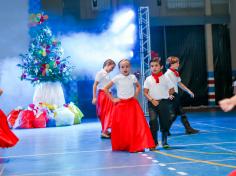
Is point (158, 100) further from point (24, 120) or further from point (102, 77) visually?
point (24, 120)

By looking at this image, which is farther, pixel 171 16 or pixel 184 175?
pixel 171 16

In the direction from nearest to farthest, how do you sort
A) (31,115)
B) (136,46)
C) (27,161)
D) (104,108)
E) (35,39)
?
(27,161)
(104,108)
(31,115)
(35,39)
(136,46)

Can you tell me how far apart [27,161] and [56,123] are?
6262 mm

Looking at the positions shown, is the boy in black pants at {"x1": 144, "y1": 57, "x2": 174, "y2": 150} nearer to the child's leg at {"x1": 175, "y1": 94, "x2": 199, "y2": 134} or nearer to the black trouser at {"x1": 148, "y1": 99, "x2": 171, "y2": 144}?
the black trouser at {"x1": 148, "y1": 99, "x2": 171, "y2": 144}

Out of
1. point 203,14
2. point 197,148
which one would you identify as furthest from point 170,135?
point 203,14

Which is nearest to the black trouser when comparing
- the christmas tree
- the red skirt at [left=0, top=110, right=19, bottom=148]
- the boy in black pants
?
the boy in black pants

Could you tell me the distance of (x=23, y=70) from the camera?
1298 centimetres

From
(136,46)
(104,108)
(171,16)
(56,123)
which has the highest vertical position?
(171,16)

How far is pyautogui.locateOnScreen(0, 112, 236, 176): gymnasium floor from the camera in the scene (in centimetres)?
445

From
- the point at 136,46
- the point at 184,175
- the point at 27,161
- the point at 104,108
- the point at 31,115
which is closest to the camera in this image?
the point at 184,175

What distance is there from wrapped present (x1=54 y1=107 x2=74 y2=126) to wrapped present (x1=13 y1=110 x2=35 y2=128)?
24.7 inches

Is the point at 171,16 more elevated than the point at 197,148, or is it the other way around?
the point at 171,16

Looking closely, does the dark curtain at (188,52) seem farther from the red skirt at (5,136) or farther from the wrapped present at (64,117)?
the red skirt at (5,136)

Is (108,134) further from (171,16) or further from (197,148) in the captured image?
(171,16)
